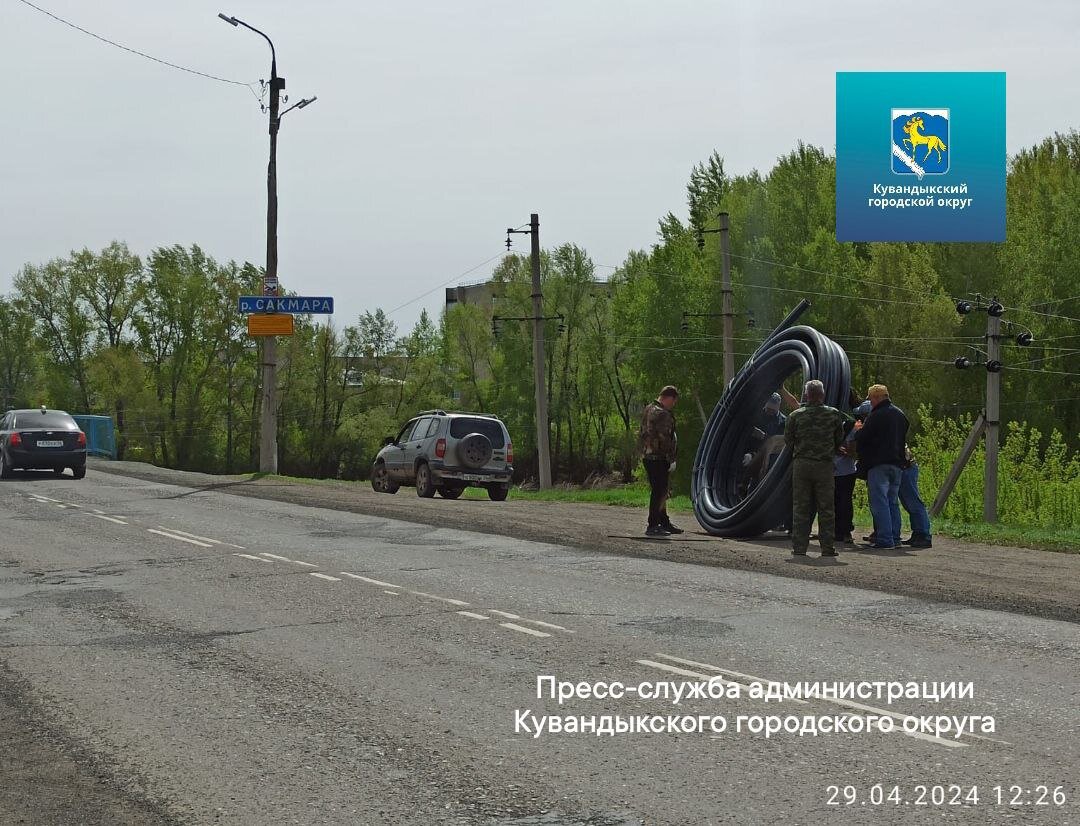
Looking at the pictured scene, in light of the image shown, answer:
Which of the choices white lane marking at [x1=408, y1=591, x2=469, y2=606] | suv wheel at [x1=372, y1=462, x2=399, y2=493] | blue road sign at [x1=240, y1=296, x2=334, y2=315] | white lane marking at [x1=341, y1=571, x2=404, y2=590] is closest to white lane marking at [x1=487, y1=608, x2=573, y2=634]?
white lane marking at [x1=408, y1=591, x2=469, y2=606]

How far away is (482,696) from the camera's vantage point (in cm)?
752

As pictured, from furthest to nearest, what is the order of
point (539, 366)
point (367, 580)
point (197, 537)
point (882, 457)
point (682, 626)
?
1. point (539, 366)
2. point (197, 537)
3. point (882, 457)
4. point (367, 580)
5. point (682, 626)

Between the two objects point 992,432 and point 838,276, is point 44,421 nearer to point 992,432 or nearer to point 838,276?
point 992,432

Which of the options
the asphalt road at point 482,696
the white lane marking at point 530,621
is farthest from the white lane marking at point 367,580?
the white lane marking at point 530,621

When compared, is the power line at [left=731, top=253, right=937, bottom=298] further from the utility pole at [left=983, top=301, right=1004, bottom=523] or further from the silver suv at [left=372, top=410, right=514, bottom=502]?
the silver suv at [left=372, top=410, right=514, bottom=502]

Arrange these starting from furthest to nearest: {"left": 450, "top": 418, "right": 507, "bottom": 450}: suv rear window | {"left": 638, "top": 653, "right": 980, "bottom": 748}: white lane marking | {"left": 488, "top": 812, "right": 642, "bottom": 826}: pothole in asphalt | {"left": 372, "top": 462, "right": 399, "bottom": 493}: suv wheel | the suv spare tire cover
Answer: {"left": 372, "top": 462, "right": 399, "bottom": 493}: suv wheel < {"left": 450, "top": 418, "right": 507, "bottom": 450}: suv rear window < the suv spare tire cover < {"left": 638, "top": 653, "right": 980, "bottom": 748}: white lane marking < {"left": 488, "top": 812, "right": 642, "bottom": 826}: pothole in asphalt

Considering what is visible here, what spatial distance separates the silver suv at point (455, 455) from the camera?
2764 centimetres

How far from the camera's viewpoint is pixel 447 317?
92562 mm

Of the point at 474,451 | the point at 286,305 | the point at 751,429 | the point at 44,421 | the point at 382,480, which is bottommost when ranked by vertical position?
the point at 382,480

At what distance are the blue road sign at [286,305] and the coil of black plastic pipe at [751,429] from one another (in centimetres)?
1494

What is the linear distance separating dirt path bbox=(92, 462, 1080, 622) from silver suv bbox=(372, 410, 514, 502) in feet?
10.4

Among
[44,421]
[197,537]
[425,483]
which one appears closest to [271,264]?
[44,421]

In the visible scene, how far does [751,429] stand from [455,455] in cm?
938

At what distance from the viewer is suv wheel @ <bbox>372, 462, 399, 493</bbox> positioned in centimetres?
2995
